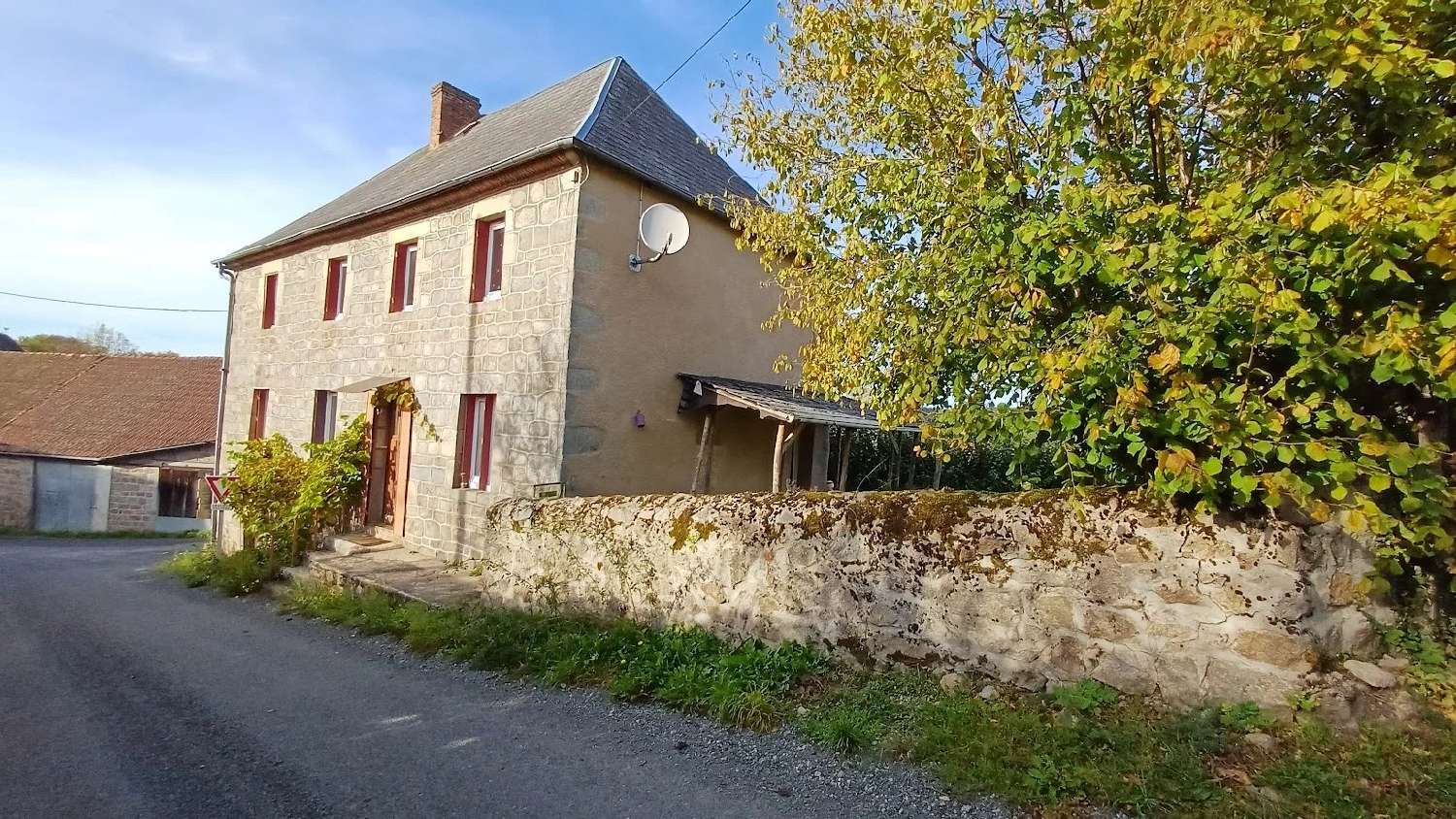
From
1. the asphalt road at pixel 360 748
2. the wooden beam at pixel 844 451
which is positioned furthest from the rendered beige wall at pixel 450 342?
the wooden beam at pixel 844 451

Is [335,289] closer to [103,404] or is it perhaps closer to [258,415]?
[258,415]

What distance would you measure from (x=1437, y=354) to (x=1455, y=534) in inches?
52.6

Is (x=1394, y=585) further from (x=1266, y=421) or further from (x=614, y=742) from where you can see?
(x=614, y=742)

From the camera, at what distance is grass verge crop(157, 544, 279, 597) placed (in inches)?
354

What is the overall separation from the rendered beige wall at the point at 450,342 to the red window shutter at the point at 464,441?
9 centimetres

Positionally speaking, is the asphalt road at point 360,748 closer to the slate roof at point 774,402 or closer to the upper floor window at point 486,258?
the slate roof at point 774,402

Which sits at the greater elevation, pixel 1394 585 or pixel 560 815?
pixel 1394 585

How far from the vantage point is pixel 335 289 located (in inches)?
478

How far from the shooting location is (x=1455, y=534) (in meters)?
3.57

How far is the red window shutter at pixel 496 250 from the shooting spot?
30.9 feet

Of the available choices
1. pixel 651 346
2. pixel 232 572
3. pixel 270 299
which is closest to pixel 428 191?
pixel 651 346

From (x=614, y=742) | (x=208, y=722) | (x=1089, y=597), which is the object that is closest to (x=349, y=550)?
(x=208, y=722)

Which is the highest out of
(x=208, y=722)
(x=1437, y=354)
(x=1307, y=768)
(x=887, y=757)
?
(x=1437, y=354)

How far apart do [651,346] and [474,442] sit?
256cm
